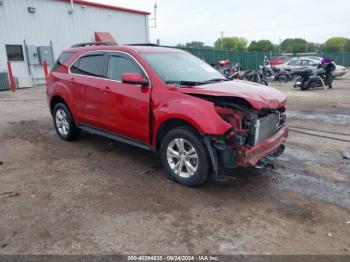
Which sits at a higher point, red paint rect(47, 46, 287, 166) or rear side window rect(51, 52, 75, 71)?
rear side window rect(51, 52, 75, 71)

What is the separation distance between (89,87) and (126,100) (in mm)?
1022

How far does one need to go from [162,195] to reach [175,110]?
43.4 inches

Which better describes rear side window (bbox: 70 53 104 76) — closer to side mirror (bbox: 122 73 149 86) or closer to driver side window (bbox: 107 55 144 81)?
driver side window (bbox: 107 55 144 81)

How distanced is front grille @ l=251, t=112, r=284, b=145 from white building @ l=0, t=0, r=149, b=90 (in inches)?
613

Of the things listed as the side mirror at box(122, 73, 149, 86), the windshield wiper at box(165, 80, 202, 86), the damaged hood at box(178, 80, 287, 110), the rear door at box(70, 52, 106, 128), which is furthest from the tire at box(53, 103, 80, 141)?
the damaged hood at box(178, 80, 287, 110)

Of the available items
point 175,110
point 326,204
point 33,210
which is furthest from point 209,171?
point 33,210

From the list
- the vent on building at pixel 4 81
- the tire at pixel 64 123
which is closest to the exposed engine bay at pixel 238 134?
the tire at pixel 64 123

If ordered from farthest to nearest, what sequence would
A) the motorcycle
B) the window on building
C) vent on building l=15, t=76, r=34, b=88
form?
1. the window on building
2. vent on building l=15, t=76, r=34, b=88
3. the motorcycle

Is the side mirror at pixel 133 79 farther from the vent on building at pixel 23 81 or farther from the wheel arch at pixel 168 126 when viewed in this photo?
the vent on building at pixel 23 81

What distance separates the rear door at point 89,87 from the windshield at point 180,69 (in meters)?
1.00

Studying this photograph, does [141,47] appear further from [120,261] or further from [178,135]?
[120,261]

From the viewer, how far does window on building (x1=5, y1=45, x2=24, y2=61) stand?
1666cm

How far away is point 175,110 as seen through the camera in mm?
4070

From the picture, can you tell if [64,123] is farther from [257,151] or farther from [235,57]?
[235,57]
